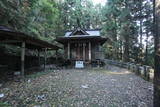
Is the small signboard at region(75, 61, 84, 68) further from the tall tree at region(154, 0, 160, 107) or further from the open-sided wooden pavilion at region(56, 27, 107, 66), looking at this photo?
the tall tree at region(154, 0, 160, 107)

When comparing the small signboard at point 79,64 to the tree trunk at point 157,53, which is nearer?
the tree trunk at point 157,53

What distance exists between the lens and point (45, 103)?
4.61 metres

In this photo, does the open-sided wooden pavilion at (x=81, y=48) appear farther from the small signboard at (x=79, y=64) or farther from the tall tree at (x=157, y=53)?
the tall tree at (x=157, y=53)

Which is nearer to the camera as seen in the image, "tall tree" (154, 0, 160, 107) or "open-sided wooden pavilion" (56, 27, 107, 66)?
"tall tree" (154, 0, 160, 107)

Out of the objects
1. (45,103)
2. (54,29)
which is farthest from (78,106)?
(54,29)

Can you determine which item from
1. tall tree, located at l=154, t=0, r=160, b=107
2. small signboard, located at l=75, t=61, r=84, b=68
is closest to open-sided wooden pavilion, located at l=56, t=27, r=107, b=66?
small signboard, located at l=75, t=61, r=84, b=68

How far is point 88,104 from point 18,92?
124 inches

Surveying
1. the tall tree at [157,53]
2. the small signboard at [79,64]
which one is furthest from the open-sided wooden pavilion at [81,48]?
the tall tree at [157,53]

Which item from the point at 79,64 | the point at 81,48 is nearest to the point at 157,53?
the point at 79,64

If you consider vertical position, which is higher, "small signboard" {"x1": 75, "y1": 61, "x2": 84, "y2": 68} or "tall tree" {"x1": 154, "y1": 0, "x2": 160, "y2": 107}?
"tall tree" {"x1": 154, "y1": 0, "x2": 160, "y2": 107}

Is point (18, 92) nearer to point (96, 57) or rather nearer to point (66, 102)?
point (66, 102)

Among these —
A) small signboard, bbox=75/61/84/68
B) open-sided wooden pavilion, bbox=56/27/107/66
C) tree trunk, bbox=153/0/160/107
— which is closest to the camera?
tree trunk, bbox=153/0/160/107

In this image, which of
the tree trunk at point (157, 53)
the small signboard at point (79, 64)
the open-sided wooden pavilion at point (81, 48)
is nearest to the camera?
the tree trunk at point (157, 53)

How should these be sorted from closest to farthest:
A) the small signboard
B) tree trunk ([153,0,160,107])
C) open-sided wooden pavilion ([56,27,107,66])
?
tree trunk ([153,0,160,107]) → the small signboard → open-sided wooden pavilion ([56,27,107,66])
